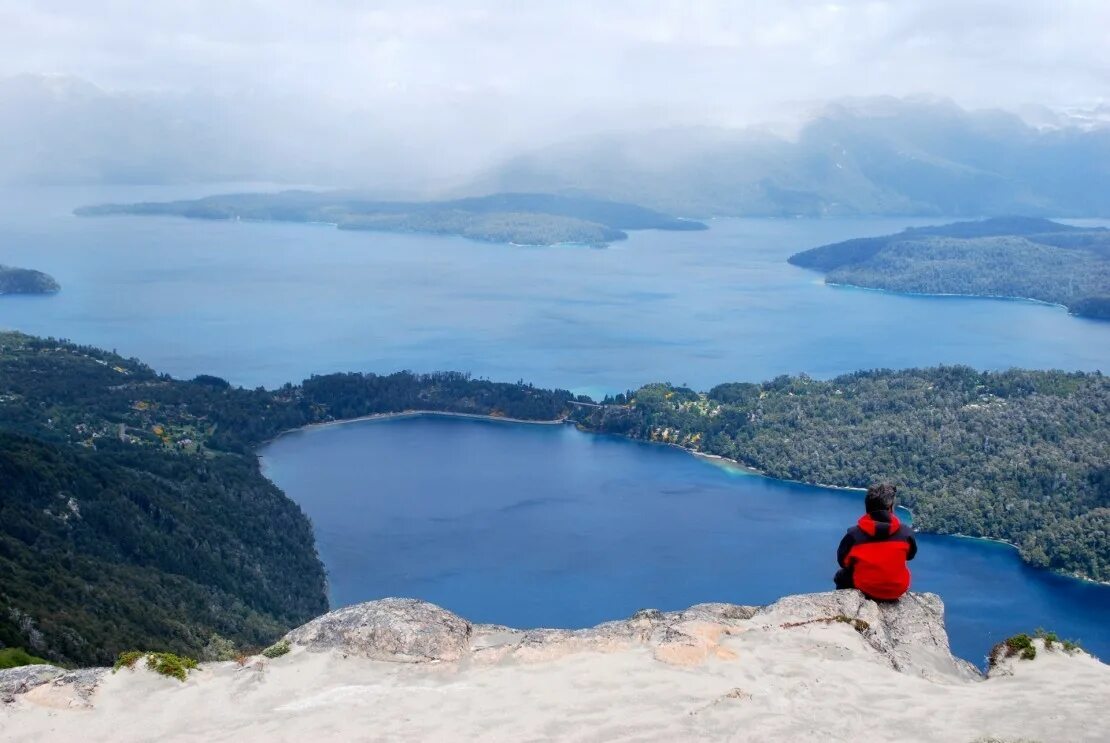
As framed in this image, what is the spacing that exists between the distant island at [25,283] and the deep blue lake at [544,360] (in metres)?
1.85

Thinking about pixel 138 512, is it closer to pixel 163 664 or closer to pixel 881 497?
pixel 163 664

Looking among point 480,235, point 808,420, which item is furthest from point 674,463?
point 480,235

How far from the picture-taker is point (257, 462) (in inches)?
2114

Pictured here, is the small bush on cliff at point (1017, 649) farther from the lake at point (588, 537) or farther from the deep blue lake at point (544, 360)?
the deep blue lake at point (544, 360)

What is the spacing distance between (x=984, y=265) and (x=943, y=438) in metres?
88.6

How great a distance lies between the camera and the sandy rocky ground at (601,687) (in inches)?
289

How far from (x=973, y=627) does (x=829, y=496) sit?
16.3 meters

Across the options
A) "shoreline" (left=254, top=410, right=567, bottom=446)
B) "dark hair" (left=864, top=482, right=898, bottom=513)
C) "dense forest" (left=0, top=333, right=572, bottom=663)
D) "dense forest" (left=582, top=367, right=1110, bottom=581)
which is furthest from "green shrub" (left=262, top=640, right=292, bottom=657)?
"shoreline" (left=254, top=410, right=567, bottom=446)

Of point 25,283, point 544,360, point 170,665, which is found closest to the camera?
point 170,665

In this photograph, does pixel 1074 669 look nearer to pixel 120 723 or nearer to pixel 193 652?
pixel 120 723

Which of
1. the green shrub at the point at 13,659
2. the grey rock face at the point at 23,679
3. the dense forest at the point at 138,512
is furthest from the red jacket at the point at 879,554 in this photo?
the dense forest at the point at 138,512

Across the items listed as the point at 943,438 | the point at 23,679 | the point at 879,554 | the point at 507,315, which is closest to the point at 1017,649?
the point at 879,554

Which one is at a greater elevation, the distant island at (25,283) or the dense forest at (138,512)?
the distant island at (25,283)

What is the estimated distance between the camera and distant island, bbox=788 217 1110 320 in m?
121
